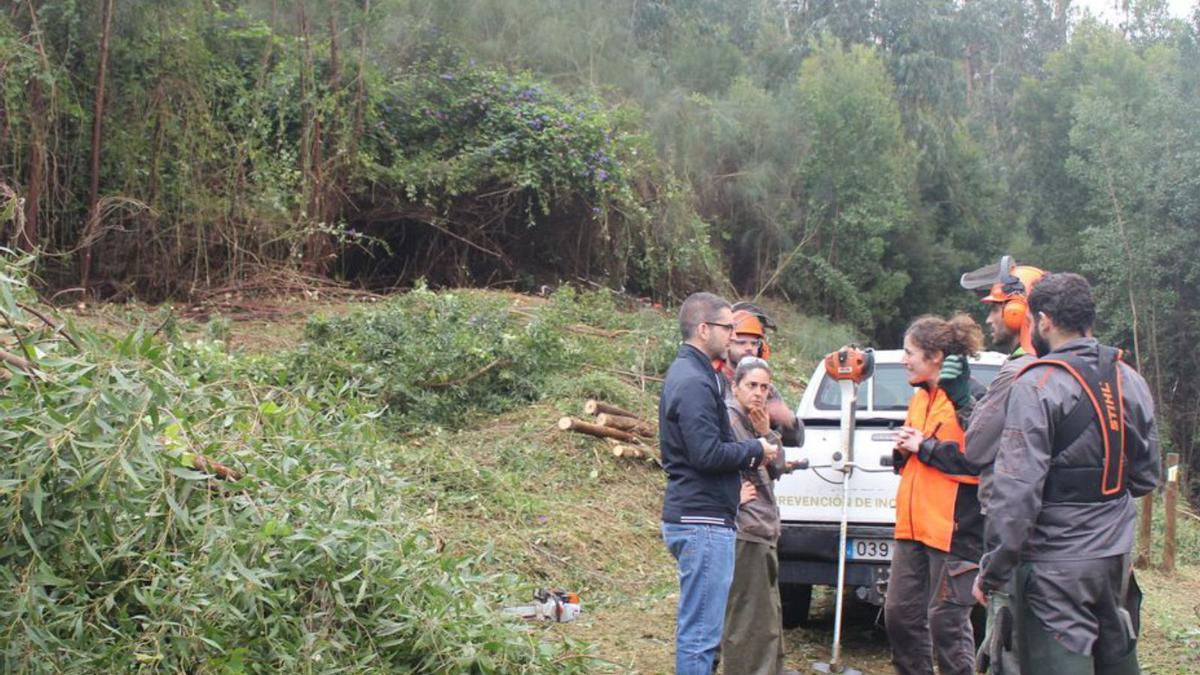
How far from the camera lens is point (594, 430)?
11695 millimetres

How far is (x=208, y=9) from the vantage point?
16.6 m

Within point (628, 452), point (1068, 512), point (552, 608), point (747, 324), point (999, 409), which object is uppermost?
point (747, 324)

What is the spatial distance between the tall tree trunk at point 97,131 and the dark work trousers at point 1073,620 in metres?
12.1

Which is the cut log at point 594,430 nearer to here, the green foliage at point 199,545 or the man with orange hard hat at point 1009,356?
the man with orange hard hat at point 1009,356

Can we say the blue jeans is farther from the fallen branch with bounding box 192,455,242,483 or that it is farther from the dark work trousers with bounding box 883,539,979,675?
the fallen branch with bounding box 192,455,242,483

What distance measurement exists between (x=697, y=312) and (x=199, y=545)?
236cm

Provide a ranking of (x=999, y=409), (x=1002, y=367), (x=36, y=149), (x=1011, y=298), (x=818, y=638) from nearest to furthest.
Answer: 1. (x=999, y=409)
2. (x=1002, y=367)
3. (x=1011, y=298)
4. (x=818, y=638)
5. (x=36, y=149)

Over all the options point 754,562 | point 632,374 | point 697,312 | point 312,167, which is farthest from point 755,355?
point 312,167

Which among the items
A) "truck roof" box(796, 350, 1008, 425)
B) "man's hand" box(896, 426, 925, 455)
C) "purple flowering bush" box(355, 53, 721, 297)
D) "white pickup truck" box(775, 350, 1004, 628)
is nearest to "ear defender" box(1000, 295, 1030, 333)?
"man's hand" box(896, 426, 925, 455)

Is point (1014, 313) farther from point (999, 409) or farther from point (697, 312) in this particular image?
point (697, 312)

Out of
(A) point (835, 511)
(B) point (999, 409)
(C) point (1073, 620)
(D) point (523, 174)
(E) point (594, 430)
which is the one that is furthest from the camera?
(D) point (523, 174)

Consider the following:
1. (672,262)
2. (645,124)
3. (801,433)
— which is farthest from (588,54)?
(801,433)

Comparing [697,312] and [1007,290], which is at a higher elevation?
[1007,290]

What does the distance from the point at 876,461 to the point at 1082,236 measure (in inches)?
1059
